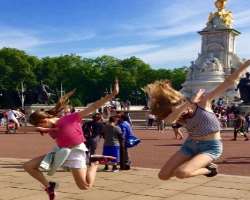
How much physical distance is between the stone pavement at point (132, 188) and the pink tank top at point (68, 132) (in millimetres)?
1885

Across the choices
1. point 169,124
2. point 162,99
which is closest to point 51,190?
point 169,124

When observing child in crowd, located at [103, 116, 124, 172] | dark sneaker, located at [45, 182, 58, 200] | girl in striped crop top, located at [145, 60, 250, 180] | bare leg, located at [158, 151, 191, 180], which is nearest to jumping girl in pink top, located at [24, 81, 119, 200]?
dark sneaker, located at [45, 182, 58, 200]

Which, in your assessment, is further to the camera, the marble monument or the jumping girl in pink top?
the marble monument

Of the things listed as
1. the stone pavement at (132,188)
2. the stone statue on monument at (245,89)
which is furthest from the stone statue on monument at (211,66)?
the stone pavement at (132,188)

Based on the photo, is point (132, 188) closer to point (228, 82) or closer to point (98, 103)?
point (98, 103)

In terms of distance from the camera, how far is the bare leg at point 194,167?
22.1 ft

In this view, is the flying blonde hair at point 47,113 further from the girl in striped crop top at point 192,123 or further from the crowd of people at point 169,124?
the girl in striped crop top at point 192,123

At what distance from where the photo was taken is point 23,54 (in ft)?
337

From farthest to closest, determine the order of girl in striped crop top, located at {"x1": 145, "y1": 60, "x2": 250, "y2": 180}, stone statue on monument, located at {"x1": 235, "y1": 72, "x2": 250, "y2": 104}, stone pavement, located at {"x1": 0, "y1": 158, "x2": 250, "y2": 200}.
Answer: stone statue on monument, located at {"x1": 235, "y1": 72, "x2": 250, "y2": 104} < stone pavement, located at {"x1": 0, "y1": 158, "x2": 250, "y2": 200} < girl in striped crop top, located at {"x1": 145, "y1": 60, "x2": 250, "y2": 180}

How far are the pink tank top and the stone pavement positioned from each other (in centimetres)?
189

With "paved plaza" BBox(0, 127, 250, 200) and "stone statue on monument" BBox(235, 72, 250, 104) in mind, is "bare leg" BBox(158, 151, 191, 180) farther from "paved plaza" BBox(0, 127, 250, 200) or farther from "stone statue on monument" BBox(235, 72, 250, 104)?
"stone statue on monument" BBox(235, 72, 250, 104)

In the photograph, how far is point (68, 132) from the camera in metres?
7.31

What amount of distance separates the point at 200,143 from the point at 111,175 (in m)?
5.43

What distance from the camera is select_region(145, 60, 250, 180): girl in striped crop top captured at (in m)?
6.83
